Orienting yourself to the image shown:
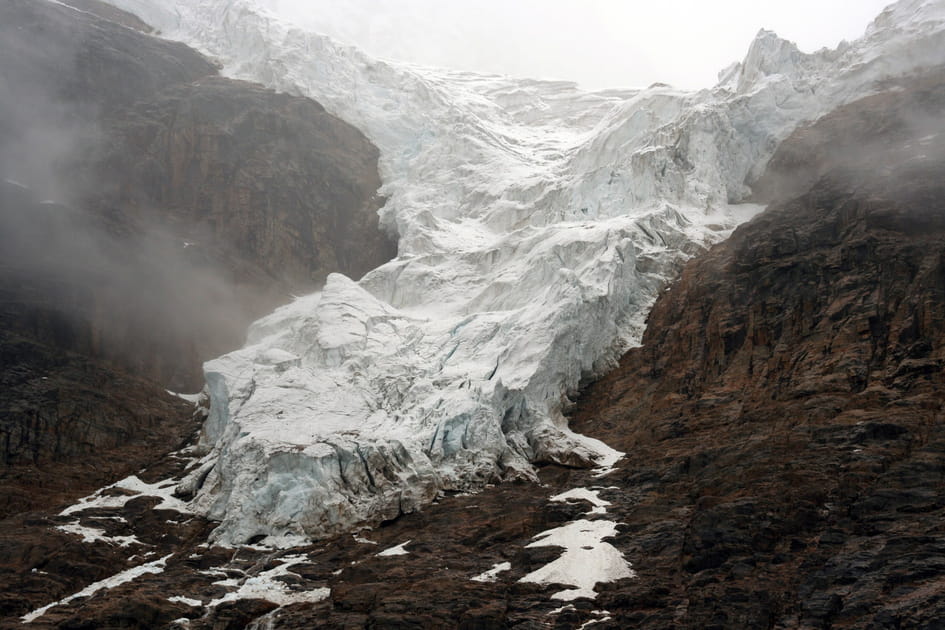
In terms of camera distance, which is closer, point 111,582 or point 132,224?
point 111,582

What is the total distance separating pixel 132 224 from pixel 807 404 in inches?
2830

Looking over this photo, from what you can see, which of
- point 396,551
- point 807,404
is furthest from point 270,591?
point 807,404

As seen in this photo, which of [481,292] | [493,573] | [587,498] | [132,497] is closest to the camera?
[493,573]

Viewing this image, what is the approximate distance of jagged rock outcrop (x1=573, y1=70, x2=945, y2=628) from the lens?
114ft

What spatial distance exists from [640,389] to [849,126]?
1151 inches

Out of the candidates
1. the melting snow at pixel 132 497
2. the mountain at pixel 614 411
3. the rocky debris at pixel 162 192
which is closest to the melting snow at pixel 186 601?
the mountain at pixel 614 411

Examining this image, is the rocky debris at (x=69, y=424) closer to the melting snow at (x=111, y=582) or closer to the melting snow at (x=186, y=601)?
the melting snow at (x=111, y=582)

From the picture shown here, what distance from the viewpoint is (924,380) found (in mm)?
46062

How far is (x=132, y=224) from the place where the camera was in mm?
92812

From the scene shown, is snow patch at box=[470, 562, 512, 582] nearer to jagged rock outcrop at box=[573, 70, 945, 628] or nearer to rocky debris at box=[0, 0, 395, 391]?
jagged rock outcrop at box=[573, 70, 945, 628]

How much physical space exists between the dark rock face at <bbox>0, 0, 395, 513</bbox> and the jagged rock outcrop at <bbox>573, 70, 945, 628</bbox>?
4000 centimetres

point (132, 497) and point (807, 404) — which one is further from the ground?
point (807, 404)

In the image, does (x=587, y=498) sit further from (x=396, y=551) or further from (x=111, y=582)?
(x=111, y=582)

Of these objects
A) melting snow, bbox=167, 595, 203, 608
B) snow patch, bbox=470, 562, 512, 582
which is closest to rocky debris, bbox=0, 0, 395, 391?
melting snow, bbox=167, 595, 203, 608
